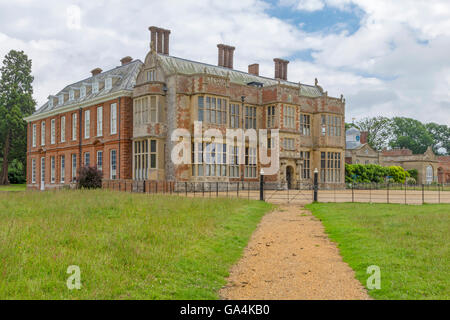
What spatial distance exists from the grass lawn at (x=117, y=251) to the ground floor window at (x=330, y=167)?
2631cm

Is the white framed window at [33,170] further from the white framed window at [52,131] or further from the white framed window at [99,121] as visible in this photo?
the white framed window at [99,121]

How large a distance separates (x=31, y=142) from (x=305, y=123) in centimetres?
3086

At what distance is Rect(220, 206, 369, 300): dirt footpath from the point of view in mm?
7297

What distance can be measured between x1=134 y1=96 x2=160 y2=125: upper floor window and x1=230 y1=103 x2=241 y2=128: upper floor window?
21.0 feet

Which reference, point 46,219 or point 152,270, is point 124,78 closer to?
point 46,219

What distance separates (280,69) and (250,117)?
13.0 metres

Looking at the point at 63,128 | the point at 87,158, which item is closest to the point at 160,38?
the point at 87,158

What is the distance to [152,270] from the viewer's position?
25.4 ft

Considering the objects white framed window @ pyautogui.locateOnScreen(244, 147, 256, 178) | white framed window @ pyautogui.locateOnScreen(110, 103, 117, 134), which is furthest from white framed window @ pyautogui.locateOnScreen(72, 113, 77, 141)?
white framed window @ pyautogui.locateOnScreen(244, 147, 256, 178)

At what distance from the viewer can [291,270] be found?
352 inches

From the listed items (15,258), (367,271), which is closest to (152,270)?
Result: (15,258)

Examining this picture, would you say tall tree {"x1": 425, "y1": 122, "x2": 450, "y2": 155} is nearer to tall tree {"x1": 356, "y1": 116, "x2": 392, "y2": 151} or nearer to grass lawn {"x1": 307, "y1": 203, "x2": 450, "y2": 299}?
tall tree {"x1": 356, "y1": 116, "x2": 392, "y2": 151}

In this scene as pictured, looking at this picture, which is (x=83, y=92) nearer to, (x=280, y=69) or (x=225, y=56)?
(x=225, y=56)

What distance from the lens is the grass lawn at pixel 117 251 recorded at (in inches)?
260
